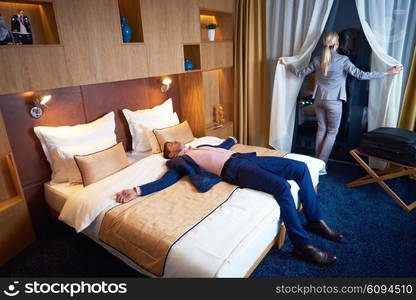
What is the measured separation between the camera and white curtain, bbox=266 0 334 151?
343 centimetres

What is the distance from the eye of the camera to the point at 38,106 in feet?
8.15

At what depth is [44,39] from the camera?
2416mm

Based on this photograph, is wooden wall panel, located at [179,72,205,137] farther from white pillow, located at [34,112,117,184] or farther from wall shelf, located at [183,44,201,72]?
white pillow, located at [34,112,117,184]

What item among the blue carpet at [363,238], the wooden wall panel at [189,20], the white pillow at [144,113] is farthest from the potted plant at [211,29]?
the blue carpet at [363,238]

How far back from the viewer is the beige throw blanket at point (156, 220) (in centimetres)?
171

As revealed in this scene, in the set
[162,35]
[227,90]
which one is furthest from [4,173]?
[227,90]

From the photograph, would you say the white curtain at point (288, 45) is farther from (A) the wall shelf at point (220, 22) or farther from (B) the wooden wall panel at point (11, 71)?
(B) the wooden wall panel at point (11, 71)

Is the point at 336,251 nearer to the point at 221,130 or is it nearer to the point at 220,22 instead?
the point at 221,130

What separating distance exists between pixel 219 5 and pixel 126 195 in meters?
2.71

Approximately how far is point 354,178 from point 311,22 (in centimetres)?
193

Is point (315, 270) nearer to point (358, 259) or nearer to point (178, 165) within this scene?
point (358, 259)

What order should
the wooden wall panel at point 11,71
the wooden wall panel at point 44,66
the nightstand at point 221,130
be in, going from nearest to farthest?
the wooden wall panel at point 11,71
the wooden wall panel at point 44,66
the nightstand at point 221,130

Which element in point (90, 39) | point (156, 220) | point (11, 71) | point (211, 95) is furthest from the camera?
point (211, 95)

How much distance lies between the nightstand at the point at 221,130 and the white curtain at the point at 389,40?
1.84m
